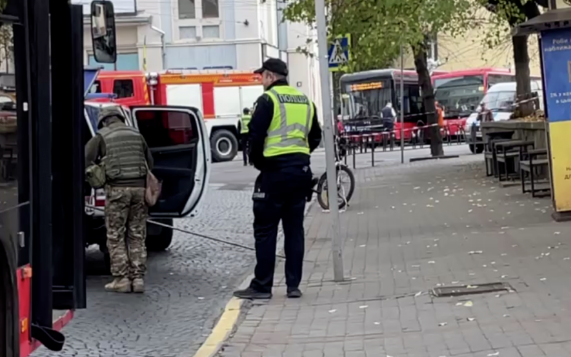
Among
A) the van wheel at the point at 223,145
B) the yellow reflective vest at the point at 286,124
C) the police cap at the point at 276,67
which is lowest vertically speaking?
the yellow reflective vest at the point at 286,124

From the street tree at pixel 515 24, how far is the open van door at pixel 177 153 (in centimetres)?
797

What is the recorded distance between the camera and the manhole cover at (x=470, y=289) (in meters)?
8.94

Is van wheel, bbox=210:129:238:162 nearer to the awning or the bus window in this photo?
the bus window

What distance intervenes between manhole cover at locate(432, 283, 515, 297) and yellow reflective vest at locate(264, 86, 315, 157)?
1.68 meters

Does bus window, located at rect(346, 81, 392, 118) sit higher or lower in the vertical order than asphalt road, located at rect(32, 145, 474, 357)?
higher

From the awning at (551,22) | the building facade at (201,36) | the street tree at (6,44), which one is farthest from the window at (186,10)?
the street tree at (6,44)

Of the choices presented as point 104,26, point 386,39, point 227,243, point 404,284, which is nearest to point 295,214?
point 404,284

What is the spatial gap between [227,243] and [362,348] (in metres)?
6.17

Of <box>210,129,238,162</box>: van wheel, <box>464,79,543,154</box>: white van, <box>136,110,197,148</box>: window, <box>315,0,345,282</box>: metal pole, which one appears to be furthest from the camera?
<box>210,129,238,162</box>: van wheel

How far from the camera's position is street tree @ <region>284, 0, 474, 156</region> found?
53.7 feet

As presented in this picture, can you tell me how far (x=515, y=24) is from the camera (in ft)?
64.3

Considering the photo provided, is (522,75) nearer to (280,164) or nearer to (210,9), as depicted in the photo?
(280,164)

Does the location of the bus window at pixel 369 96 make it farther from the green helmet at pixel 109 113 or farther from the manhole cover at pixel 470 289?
the manhole cover at pixel 470 289

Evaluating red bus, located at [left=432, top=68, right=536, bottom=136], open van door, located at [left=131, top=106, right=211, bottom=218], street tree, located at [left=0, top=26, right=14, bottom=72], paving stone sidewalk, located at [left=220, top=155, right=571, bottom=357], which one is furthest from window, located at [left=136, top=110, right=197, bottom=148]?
red bus, located at [left=432, top=68, right=536, bottom=136]
